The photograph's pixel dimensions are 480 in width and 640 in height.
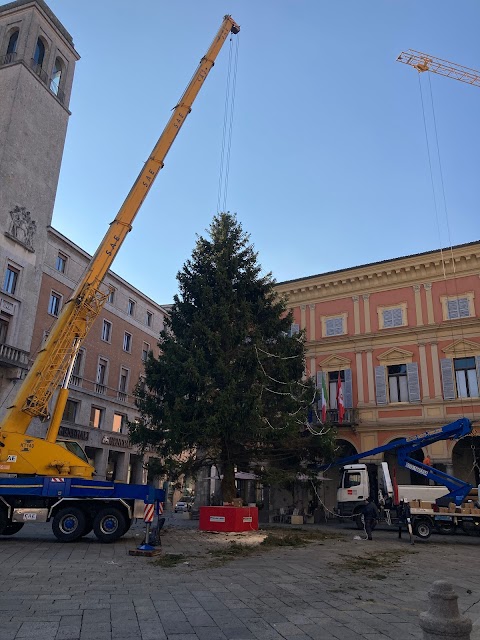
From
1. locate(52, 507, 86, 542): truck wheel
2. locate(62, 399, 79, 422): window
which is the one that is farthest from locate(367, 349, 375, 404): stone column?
locate(62, 399, 79, 422): window

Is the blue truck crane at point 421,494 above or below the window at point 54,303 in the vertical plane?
below

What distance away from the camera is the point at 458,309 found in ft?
90.9

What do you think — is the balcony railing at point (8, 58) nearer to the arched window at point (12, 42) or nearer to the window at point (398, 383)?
the arched window at point (12, 42)

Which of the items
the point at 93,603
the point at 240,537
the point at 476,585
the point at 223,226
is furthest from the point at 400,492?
the point at 93,603

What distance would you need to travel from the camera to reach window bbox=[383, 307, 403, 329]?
96.5 ft

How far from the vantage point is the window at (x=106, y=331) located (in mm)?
38297

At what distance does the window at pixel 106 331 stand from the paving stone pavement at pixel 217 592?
24.0 m

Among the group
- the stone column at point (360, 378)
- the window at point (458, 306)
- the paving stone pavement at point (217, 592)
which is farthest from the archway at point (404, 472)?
the paving stone pavement at point (217, 592)

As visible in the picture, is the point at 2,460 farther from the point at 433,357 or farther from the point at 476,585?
the point at 433,357

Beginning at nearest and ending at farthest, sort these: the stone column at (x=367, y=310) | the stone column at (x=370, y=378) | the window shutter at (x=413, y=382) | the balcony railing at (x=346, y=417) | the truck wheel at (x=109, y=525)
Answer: the truck wheel at (x=109, y=525) < the window shutter at (x=413, y=382) < the balcony railing at (x=346, y=417) < the stone column at (x=370, y=378) < the stone column at (x=367, y=310)

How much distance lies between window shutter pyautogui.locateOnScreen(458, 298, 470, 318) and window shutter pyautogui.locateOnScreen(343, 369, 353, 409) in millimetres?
6748

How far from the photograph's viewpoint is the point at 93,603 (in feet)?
24.5

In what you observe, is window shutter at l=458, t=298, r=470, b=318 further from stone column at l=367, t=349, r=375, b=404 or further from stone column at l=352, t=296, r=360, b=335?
stone column at l=352, t=296, r=360, b=335

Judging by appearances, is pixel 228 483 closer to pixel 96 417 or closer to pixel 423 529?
pixel 423 529
